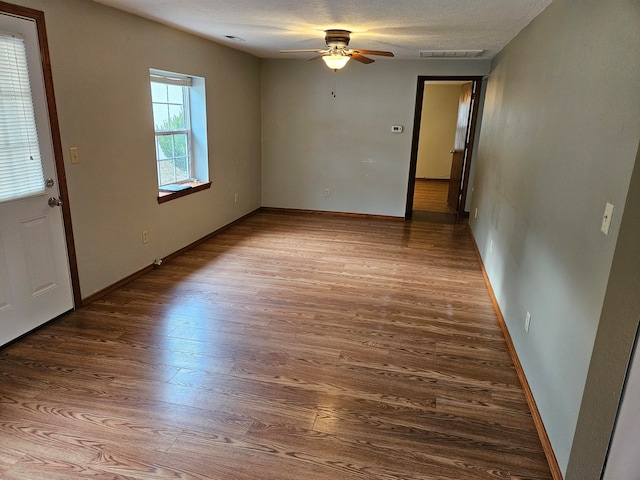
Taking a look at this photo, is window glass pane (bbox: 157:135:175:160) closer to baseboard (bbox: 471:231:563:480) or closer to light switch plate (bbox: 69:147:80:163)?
light switch plate (bbox: 69:147:80:163)

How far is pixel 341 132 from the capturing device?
20.4ft

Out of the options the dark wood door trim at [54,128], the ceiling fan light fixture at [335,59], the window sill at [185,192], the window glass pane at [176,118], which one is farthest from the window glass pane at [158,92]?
the ceiling fan light fixture at [335,59]

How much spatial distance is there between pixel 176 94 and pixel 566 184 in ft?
12.8

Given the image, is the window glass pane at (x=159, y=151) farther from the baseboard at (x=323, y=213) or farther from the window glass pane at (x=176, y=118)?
the baseboard at (x=323, y=213)

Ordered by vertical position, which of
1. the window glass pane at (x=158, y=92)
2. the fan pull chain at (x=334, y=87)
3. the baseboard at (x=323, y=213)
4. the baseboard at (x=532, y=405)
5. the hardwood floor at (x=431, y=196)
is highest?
the fan pull chain at (x=334, y=87)

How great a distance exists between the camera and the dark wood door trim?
252 cm

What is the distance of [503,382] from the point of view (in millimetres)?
2449

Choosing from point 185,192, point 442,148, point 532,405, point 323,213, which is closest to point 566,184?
point 532,405

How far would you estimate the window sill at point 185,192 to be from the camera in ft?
13.6

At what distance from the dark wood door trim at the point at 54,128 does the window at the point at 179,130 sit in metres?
1.24

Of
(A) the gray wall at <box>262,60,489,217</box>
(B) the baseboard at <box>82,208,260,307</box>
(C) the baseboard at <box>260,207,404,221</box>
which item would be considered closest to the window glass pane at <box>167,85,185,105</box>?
(B) the baseboard at <box>82,208,260,307</box>

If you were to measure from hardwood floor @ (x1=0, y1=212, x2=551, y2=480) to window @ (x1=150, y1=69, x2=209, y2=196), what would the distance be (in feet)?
4.18

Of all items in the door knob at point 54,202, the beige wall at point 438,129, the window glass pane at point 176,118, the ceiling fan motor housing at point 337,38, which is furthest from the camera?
the beige wall at point 438,129

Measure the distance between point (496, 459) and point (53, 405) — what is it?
2.16 metres
